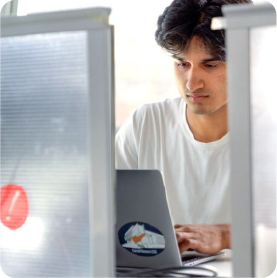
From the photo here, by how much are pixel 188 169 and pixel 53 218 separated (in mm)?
1125

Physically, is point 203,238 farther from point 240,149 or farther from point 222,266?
point 240,149

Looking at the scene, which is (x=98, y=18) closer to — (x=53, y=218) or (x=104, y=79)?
(x=104, y=79)

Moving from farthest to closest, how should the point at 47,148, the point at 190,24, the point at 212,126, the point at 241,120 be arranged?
the point at 212,126, the point at 190,24, the point at 47,148, the point at 241,120

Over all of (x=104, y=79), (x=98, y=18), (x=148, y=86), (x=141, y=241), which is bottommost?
(x=141, y=241)

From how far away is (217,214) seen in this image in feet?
7.51

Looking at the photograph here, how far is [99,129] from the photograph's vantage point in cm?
125

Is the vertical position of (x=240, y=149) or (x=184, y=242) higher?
(x=240, y=149)

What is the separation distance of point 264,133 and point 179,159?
1.24 meters

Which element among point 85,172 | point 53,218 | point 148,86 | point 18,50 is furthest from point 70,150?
point 148,86

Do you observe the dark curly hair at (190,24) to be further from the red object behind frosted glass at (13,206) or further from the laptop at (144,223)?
the red object behind frosted glass at (13,206)

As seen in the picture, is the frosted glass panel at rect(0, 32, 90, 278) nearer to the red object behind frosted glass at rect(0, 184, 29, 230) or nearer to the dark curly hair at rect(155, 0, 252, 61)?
the red object behind frosted glass at rect(0, 184, 29, 230)

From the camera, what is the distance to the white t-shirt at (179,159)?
2.31m

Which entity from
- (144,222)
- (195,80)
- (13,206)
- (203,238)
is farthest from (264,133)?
(195,80)

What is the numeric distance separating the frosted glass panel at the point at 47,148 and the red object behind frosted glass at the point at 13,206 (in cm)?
1
